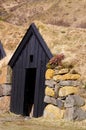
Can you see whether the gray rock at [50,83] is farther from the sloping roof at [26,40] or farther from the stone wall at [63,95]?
the sloping roof at [26,40]

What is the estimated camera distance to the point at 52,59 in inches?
908

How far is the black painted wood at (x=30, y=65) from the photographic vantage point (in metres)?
24.2

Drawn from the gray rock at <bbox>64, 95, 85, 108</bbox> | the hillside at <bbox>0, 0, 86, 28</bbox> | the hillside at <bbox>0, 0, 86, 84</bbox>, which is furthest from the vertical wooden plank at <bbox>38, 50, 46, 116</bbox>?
the hillside at <bbox>0, 0, 86, 28</bbox>

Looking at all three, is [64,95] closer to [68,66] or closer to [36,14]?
[68,66]

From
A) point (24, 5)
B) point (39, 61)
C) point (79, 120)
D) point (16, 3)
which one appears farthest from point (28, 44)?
point (16, 3)

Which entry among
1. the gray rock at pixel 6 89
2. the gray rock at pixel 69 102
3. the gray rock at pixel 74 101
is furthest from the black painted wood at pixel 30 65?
the gray rock at pixel 74 101

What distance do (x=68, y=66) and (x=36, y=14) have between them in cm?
5374

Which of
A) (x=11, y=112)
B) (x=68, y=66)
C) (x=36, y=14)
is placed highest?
(x=36, y=14)

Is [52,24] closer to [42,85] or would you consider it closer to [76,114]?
[42,85]

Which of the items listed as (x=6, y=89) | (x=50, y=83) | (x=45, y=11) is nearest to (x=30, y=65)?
(x=6, y=89)

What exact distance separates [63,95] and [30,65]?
17.0 ft

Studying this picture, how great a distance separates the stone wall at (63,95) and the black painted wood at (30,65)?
119cm

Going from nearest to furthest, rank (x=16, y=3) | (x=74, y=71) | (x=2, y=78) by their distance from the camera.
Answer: (x=74, y=71) → (x=2, y=78) → (x=16, y=3)

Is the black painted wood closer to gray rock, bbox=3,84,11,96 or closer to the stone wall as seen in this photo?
gray rock, bbox=3,84,11,96
